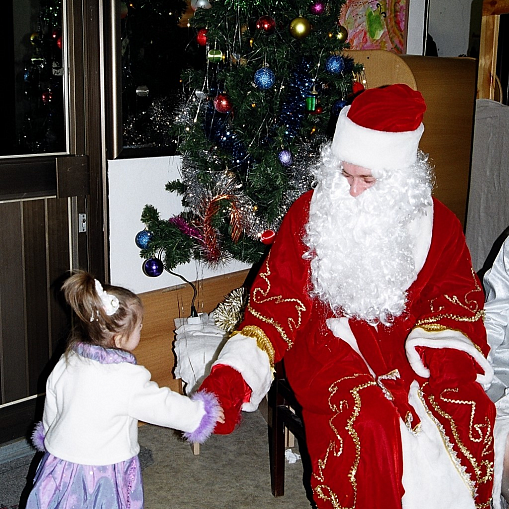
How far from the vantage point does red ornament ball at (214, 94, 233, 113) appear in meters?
2.74

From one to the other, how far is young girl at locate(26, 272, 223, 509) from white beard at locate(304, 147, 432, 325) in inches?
21.6

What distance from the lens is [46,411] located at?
1889mm

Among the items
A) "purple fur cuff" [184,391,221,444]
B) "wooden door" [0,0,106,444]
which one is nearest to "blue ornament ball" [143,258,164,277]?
"wooden door" [0,0,106,444]

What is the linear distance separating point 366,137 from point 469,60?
146 centimetres

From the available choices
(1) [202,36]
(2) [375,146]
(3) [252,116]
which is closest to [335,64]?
(3) [252,116]

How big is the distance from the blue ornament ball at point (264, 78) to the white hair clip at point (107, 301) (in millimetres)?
1191

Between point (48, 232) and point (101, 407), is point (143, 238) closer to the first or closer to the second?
point (48, 232)

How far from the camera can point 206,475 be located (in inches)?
107

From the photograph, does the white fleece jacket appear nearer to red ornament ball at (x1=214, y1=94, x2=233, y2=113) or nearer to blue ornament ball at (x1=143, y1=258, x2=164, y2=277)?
blue ornament ball at (x1=143, y1=258, x2=164, y2=277)

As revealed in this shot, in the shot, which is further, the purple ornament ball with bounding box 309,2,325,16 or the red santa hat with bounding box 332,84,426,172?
the purple ornament ball with bounding box 309,2,325,16

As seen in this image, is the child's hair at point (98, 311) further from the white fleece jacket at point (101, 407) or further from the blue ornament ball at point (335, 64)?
the blue ornament ball at point (335, 64)

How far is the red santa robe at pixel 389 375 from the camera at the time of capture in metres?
1.81

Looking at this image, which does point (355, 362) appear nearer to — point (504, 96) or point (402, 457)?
point (402, 457)

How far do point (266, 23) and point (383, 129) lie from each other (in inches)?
35.5
